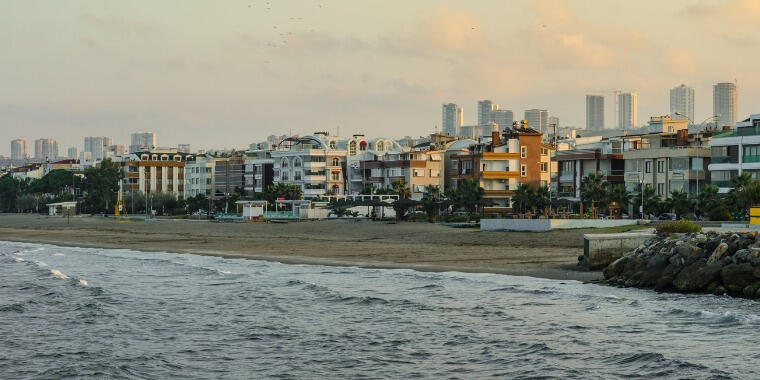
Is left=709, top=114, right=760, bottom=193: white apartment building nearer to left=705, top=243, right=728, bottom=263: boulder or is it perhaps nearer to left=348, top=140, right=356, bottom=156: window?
left=705, top=243, right=728, bottom=263: boulder

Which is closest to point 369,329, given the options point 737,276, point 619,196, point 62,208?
point 737,276

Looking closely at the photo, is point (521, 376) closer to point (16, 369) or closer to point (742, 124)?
point (16, 369)

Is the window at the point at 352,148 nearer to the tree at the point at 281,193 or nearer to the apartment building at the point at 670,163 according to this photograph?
the tree at the point at 281,193

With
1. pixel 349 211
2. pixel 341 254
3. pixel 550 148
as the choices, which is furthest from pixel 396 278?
pixel 550 148

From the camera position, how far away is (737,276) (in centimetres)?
3341

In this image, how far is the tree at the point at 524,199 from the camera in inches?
3602

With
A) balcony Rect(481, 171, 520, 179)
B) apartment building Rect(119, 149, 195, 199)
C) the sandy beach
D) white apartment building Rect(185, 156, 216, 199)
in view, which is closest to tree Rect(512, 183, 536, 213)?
the sandy beach

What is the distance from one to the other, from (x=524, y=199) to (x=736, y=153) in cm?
1929

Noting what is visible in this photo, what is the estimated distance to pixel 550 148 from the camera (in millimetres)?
130750

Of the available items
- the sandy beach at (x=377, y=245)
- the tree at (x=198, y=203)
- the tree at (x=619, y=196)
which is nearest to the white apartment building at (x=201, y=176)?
the tree at (x=198, y=203)

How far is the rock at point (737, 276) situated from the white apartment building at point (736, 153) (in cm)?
5101

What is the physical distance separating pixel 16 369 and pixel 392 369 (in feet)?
29.2

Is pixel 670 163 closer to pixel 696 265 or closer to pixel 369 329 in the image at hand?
pixel 696 265

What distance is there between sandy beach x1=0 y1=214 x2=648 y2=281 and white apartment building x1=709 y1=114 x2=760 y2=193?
24393 millimetres
